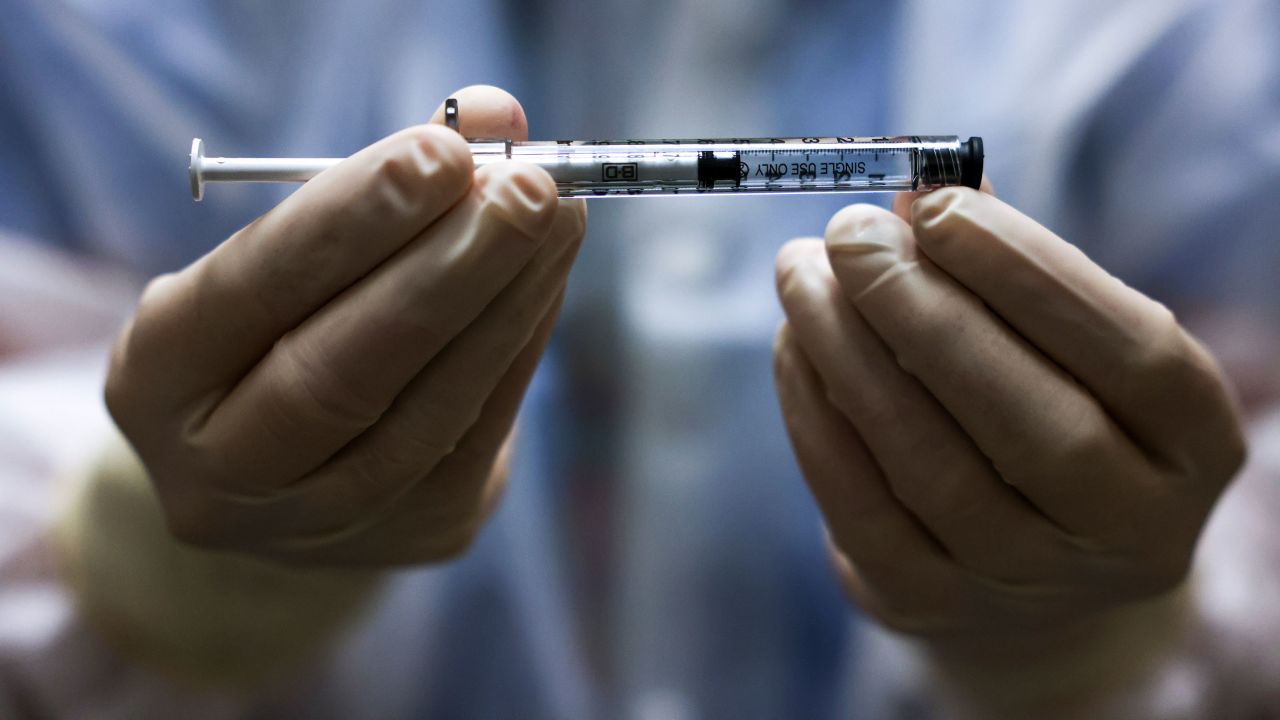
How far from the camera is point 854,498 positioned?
688 millimetres

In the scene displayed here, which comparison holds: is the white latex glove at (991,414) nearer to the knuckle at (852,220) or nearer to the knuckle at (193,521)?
the knuckle at (852,220)

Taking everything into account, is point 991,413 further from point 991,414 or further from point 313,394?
point 313,394

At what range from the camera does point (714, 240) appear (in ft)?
3.07

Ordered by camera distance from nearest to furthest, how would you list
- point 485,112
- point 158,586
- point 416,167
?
point 416,167 → point 485,112 → point 158,586

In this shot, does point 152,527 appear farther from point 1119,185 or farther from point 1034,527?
point 1119,185

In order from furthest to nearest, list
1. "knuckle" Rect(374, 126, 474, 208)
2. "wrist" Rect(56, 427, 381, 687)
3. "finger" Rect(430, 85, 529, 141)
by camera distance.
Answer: "wrist" Rect(56, 427, 381, 687)
"finger" Rect(430, 85, 529, 141)
"knuckle" Rect(374, 126, 474, 208)

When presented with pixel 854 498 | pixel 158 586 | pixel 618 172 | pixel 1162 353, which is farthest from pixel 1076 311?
pixel 158 586

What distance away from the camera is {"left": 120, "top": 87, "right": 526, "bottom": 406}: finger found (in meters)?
0.53

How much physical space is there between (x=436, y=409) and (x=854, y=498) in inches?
13.5

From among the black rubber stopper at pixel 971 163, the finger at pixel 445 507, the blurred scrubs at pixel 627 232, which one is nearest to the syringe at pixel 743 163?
the black rubber stopper at pixel 971 163

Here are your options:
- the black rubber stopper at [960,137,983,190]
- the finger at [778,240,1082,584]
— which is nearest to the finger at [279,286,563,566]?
the finger at [778,240,1082,584]

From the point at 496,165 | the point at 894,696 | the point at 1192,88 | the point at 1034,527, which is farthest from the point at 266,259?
the point at 1192,88

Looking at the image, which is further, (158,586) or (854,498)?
(158,586)

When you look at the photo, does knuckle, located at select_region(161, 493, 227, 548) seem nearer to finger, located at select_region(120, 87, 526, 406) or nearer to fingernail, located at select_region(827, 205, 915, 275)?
finger, located at select_region(120, 87, 526, 406)
